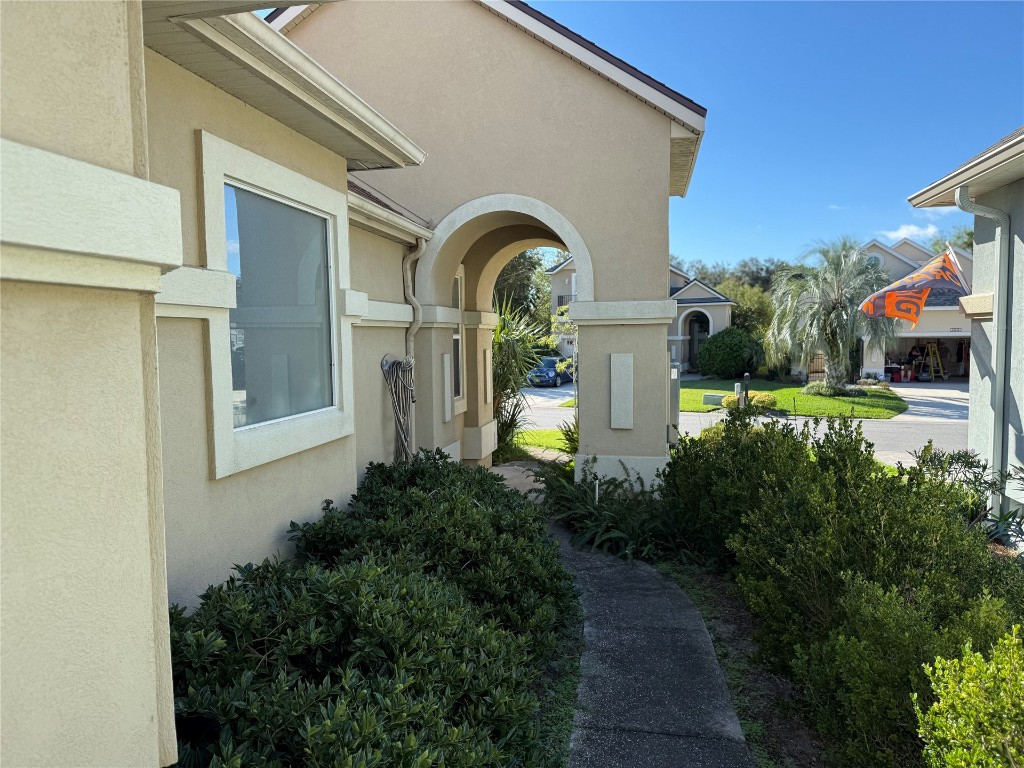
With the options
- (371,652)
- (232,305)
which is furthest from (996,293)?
(232,305)

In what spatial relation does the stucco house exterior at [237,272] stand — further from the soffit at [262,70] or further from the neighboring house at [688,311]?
the neighboring house at [688,311]

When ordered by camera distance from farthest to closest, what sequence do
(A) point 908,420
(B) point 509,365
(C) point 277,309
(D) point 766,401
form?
1. (D) point 766,401
2. (A) point 908,420
3. (B) point 509,365
4. (C) point 277,309

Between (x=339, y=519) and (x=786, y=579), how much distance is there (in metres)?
3.23

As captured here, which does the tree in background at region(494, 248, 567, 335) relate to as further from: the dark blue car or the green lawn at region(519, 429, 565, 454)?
the dark blue car

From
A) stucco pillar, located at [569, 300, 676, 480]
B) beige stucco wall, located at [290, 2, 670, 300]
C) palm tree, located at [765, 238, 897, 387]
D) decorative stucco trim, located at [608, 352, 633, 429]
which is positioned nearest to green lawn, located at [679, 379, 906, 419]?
palm tree, located at [765, 238, 897, 387]

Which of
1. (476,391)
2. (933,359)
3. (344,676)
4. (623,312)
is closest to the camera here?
(344,676)

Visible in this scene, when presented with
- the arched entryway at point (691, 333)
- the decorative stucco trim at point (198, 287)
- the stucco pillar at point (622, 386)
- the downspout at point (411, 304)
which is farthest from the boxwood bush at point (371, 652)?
the arched entryway at point (691, 333)

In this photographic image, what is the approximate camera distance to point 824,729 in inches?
150

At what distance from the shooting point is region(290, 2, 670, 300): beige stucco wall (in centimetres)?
876

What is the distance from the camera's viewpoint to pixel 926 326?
34875mm

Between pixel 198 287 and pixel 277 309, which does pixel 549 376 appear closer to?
A: pixel 277 309

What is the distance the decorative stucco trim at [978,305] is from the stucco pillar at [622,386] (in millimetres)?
3612

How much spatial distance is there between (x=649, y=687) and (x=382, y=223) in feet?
16.8

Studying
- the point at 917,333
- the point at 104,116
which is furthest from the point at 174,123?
the point at 917,333
